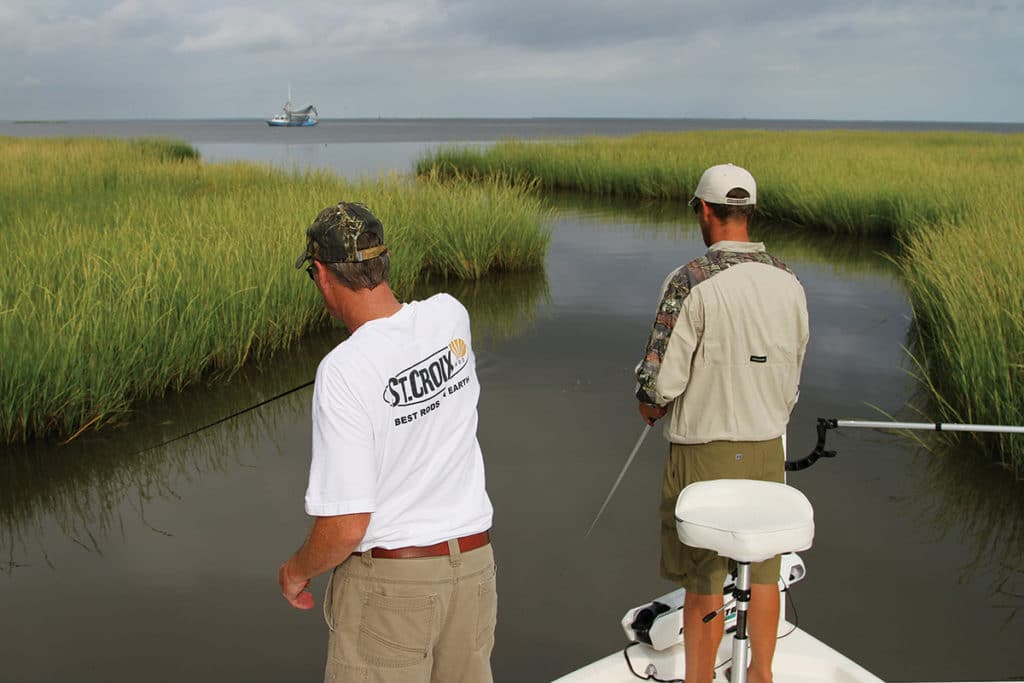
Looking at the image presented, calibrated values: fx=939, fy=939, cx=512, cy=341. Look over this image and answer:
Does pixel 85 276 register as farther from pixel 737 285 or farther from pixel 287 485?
pixel 737 285

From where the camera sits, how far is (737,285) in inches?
102

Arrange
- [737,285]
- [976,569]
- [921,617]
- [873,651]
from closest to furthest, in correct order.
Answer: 1. [737,285]
2. [873,651]
3. [921,617]
4. [976,569]

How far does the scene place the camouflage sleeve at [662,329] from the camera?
2.62 metres

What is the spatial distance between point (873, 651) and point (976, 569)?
41.8 inches

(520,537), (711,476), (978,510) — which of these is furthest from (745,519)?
(978,510)

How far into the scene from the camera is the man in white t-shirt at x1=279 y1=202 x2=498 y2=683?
70.1 inches

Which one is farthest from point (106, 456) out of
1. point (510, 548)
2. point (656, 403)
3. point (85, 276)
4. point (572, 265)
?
point (572, 265)

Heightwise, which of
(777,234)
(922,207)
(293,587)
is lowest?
(777,234)

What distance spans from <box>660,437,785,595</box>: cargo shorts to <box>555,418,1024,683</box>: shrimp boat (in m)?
0.09

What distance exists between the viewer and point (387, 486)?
1886 mm

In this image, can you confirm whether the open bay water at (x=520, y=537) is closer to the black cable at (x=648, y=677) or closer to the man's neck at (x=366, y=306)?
the black cable at (x=648, y=677)

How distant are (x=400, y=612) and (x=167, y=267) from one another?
234 inches

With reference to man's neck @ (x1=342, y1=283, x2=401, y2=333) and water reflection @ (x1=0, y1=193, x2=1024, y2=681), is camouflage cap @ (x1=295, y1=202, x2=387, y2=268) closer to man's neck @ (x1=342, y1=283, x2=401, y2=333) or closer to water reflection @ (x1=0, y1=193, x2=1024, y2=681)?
man's neck @ (x1=342, y1=283, x2=401, y2=333)

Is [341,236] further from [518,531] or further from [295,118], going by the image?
[295,118]
